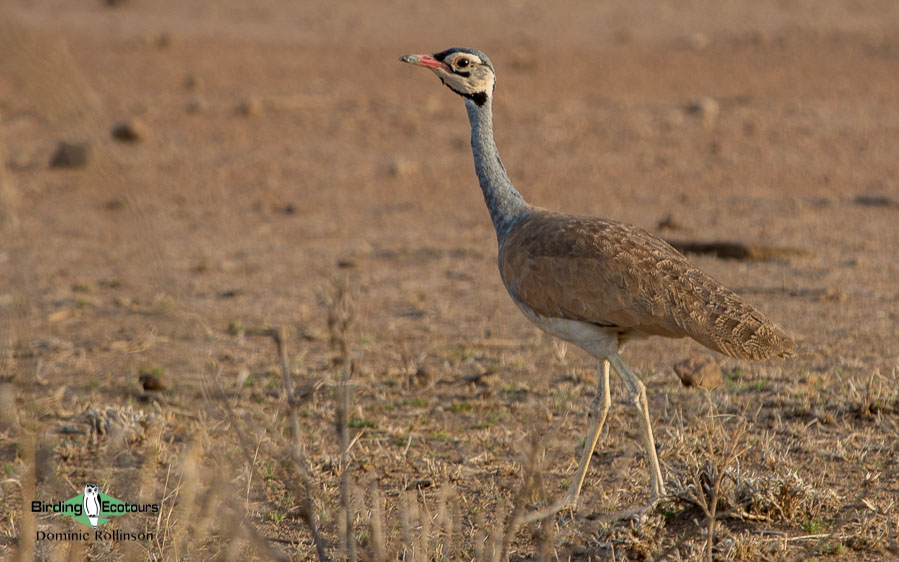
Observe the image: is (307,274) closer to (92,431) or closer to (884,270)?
(92,431)

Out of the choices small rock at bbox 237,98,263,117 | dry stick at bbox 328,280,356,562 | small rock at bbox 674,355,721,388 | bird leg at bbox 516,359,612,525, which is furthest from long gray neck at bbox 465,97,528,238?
small rock at bbox 237,98,263,117

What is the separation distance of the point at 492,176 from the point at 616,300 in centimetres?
102

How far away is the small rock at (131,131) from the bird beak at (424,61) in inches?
272

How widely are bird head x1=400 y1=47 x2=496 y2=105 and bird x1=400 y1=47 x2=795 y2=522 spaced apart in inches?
10.0

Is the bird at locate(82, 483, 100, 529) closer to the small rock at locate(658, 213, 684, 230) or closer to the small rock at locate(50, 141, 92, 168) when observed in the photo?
the small rock at locate(658, 213, 684, 230)

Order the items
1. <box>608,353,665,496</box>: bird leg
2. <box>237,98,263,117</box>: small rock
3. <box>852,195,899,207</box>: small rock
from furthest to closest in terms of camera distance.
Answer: <box>237,98,263,117</box>: small rock, <box>852,195,899,207</box>: small rock, <box>608,353,665,496</box>: bird leg

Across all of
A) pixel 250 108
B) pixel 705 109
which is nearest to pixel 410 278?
pixel 250 108

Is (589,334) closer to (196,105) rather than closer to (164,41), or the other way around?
(196,105)

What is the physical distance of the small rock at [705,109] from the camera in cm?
1139

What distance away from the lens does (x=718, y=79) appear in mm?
13227

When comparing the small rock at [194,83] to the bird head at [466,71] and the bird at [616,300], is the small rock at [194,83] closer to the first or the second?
the bird head at [466,71]

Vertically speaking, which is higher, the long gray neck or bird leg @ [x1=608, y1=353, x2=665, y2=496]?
the long gray neck

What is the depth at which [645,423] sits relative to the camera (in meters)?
3.70

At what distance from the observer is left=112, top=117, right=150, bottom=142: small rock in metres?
10.5
